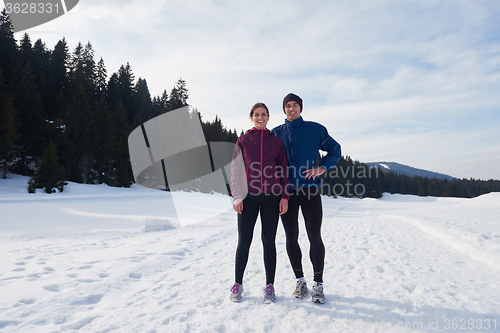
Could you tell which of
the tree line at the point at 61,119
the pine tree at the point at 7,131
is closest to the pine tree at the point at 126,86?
the tree line at the point at 61,119

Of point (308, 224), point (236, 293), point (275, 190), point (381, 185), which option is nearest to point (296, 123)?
point (275, 190)

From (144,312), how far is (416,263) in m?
4.05

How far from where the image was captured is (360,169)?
268 feet

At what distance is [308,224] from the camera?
2830 millimetres

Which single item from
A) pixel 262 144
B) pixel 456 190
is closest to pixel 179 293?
pixel 262 144

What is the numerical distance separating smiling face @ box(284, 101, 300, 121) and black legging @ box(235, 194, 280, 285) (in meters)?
0.98

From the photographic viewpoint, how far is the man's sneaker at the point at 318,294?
2.63 metres

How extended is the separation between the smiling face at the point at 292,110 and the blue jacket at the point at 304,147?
0.06 m

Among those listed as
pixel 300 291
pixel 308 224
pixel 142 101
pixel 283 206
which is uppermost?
pixel 142 101

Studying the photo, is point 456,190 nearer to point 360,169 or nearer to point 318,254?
point 360,169

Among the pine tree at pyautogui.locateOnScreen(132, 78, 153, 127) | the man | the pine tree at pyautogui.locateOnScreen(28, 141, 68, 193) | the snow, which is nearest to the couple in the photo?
the man

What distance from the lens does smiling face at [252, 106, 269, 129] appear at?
2861mm

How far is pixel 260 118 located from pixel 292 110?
0.43m

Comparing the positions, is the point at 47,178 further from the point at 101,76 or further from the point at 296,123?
the point at 101,76
